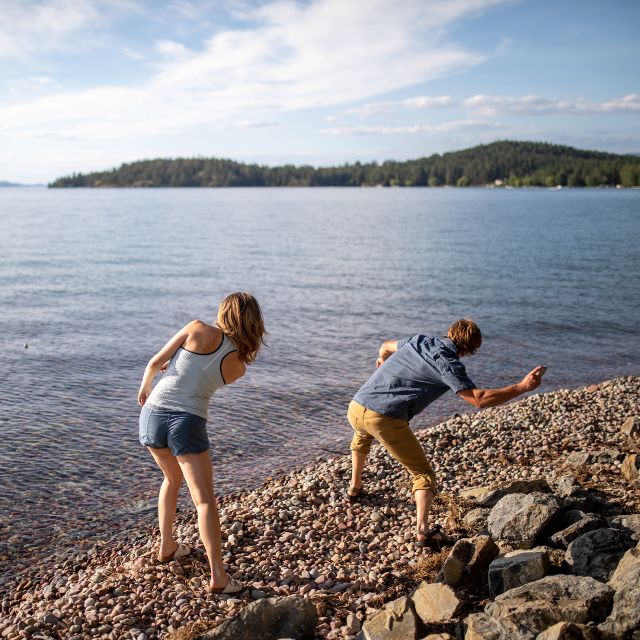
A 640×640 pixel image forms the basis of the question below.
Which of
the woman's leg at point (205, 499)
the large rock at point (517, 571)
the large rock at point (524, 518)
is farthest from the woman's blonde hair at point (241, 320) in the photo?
the large rock at point (524, 518)

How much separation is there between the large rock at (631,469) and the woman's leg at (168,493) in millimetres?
5797

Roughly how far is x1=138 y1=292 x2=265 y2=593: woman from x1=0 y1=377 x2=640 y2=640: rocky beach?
2.77 ft

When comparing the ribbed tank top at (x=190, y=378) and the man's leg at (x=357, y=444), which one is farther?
the man's leg at (x=357, y=444)

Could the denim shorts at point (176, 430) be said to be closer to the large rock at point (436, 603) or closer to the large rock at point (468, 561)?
the large rock at point (436, 603)

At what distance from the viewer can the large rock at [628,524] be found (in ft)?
21.2

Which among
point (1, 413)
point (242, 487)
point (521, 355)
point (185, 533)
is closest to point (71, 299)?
point (1, 413)

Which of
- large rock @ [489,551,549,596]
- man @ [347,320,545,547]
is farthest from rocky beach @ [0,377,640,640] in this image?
man @ [347,320,545,547]

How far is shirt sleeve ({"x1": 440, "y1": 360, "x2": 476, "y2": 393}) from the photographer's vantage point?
645cm

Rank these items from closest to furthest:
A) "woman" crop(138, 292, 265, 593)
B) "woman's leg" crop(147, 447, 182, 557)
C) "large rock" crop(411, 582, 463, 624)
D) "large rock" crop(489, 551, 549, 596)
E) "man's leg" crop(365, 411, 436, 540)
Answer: "large rock" crop(411, 582, 463, 624)
"large rock" crop(489, 551, 549, 596)
"woman" crop(138, 292, 265, 593)
"woman's leg" crop(147, 447, 182, 557)
"man's leg" crop(365, 411, 436, 540)

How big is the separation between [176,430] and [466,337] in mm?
3029

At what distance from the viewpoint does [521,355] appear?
62.8 feet

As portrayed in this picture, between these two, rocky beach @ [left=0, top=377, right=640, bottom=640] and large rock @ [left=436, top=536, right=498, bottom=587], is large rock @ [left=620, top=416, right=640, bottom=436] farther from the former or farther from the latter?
large rock @ [left=436, top=536, right=498, bottom=587]

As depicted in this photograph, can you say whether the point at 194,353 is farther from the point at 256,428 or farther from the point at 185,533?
the point at 256,428

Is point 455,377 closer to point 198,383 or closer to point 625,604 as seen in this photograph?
point 625,604
